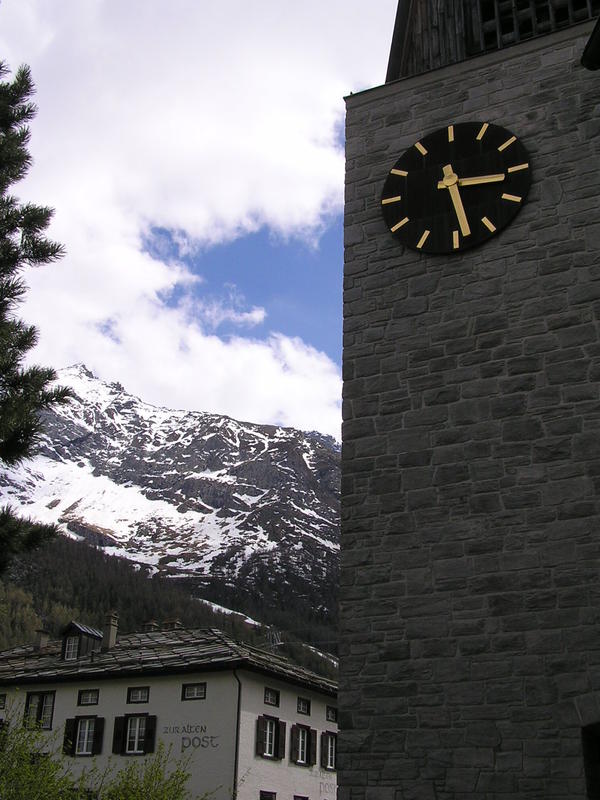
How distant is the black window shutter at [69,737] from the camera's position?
2717cm

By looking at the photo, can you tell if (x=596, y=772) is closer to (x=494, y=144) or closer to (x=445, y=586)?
(x=445, y=586)

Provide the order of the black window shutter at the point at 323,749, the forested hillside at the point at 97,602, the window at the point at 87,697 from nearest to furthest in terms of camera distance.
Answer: the window at the point at 87,697, the black window shutter at the point at 323,749, the forested hillside at the point at 97,602

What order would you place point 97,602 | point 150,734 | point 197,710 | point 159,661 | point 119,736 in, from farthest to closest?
1. point 97,602
2. point 159,661
3. point 119,736
4. point 150,734
5. point 197,710

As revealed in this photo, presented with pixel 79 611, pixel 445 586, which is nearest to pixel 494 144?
pixel 445 586

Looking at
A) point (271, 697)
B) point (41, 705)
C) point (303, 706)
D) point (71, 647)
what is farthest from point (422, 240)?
point (71, 647)

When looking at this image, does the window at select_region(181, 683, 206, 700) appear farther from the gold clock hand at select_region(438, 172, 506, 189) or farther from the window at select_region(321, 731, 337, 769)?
the gold clock hand at select_region(438, 172, 506, 189)

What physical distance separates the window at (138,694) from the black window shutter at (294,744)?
4.46 meters

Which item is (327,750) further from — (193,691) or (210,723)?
(193,691)

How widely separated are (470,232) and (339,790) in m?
6.04

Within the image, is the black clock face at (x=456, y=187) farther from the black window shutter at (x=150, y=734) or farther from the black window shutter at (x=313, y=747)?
the black window shutter at (x=313, y=747)

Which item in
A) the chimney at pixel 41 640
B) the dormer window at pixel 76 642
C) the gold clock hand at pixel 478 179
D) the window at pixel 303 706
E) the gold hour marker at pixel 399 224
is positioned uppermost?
the chimney at pixel 41 640

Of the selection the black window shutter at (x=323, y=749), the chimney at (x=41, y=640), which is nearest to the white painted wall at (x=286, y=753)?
the black window shutter at (x=323, y=749)

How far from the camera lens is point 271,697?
27172 millimetres

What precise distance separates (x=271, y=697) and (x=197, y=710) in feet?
7.70
